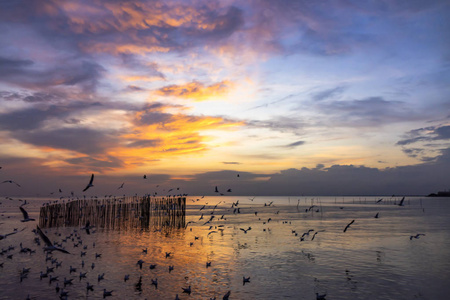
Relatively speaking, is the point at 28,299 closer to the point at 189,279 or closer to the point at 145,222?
the point at 189,279

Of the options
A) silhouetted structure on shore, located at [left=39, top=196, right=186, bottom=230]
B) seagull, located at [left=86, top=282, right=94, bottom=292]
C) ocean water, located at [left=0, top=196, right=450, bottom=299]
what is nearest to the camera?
seagull, located at [left=86, top=282, right=94, bottom=292]

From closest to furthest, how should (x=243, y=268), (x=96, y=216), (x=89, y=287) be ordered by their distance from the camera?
(x=89, y=287) < (x=243, y=268) < (x=96, y=216)

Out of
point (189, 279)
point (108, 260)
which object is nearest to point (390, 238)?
point (189, 279)

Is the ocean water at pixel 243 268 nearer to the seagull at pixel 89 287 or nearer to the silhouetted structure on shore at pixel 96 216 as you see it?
the seagull at pixel 89 287

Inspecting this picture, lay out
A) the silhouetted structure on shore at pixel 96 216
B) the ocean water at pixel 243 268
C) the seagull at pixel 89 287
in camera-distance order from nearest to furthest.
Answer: the seagull at pixel 89 287 < the ocean water at pixel 243 268 < the silhouetted structure on shore at pixel 96 216

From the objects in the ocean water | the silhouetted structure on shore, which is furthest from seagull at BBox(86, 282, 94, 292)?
the silhouetted structure on shore

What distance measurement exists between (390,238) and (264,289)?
20.0 m

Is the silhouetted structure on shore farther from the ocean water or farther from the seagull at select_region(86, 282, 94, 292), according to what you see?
the seagull at select_region(86, 282, 94, 292)

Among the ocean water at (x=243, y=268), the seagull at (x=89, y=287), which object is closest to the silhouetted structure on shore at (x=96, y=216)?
the ocean water at (x=243, y=268)

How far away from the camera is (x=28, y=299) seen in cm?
1199

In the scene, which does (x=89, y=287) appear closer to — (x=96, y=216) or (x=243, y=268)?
(x=243, y=268)

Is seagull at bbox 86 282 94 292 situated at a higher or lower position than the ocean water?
higher

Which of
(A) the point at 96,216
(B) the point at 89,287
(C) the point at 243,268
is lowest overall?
(C) the point at 243,268

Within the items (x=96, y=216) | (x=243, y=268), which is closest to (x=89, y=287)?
(x=243, y=268)
